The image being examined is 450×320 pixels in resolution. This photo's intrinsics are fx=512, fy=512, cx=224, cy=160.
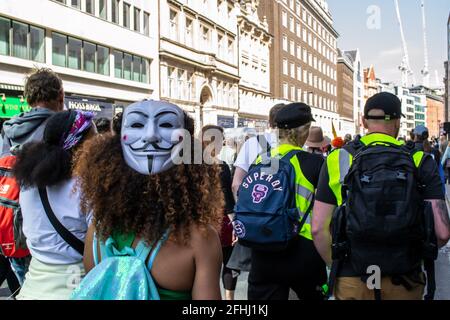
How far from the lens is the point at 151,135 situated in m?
2.10

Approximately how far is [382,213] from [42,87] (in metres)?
2.38

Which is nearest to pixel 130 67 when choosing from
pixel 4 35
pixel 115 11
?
pixel 115 11

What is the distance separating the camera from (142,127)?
214 centimetres

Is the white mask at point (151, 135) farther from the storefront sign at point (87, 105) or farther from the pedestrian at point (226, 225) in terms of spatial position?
the storefront sign at point (87, 105)

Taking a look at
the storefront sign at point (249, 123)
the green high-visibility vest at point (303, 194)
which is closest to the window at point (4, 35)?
the green high-visibility vest at point (303, 194)

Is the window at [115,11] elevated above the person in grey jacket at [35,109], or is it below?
above

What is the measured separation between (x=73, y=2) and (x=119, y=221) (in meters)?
24.5

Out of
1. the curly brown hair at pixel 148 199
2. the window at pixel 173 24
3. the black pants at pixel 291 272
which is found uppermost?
the window at pixel 173 24

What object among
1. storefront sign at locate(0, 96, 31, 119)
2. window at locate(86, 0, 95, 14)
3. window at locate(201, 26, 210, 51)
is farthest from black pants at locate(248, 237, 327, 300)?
window at locate(201, 26, 210, 51)

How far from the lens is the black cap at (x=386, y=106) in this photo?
295 cm

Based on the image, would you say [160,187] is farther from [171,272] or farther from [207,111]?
[207,111]

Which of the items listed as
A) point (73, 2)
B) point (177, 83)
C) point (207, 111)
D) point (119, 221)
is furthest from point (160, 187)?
point (207, 111)

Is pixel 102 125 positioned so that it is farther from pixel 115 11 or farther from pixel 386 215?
pixel 115 11

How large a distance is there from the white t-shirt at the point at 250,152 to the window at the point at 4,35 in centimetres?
1797
